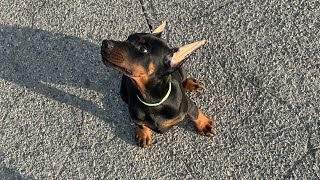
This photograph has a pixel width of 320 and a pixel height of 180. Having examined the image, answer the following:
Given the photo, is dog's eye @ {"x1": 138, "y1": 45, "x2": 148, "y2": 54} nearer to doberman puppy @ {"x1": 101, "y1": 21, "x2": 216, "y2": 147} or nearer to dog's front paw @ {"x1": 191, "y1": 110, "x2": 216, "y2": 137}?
doberman puppy @ {"x1": 101, "y1": 21, "x2": 216, "y2": 147}

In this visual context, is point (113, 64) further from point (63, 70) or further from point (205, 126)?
point (63, 70)

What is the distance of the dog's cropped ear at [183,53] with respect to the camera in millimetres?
2848

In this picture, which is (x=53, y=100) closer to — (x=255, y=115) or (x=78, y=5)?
(x=78, y=5)

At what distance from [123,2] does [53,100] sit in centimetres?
136

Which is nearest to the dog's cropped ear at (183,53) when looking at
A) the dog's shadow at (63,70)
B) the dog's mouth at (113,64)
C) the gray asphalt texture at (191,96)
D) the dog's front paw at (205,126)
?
the dog's mouth at (113,64)

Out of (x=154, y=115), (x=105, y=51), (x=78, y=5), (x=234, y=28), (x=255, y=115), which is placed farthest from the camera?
(x=78, y=5)

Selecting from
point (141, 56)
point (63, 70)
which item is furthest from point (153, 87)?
point (63, 70)

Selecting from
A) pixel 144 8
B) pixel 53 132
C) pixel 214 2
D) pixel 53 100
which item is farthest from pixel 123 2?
pixel 53 132

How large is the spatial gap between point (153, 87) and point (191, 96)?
1.17 metres

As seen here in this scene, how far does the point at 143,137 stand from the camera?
423 centimetres

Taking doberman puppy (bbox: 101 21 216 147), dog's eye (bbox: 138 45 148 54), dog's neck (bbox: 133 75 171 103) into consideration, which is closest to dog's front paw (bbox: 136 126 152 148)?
doberman puppy (bbox: 101 21 216 147)

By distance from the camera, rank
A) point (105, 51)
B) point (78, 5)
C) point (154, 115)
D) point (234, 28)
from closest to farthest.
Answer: point (105, 51) → point (154, 115) → point (234, 28) → point (78, 5)

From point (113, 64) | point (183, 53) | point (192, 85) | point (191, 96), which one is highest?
point (183, 53)

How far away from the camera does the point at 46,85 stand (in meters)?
4.66
